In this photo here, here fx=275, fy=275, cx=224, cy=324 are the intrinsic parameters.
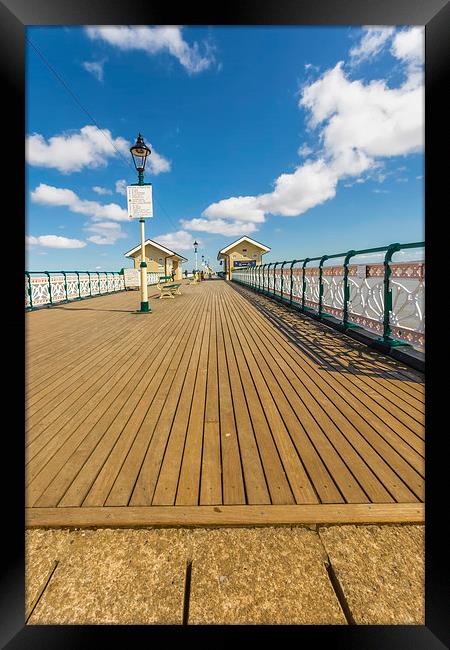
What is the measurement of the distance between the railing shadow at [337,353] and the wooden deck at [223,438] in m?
0.03

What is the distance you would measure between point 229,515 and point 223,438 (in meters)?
0.75

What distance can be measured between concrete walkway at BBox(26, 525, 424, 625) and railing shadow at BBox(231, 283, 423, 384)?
96.4 inches

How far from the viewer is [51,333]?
6488 mm

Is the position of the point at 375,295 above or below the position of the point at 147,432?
above

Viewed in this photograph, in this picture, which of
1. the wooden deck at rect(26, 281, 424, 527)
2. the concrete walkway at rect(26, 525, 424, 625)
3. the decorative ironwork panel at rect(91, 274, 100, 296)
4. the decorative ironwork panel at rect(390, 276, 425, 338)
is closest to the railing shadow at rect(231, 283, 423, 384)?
the wooden deck at rect(26, 281, 424, 527)

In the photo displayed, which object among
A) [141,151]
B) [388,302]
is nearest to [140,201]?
[141,151]

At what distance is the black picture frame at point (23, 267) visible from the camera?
3.37 feet

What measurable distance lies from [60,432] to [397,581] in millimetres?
2562

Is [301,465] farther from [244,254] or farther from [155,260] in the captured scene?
[244,254]

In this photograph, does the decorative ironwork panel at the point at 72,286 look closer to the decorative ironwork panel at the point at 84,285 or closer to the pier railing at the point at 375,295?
the decorative ironwork panel at the point at 84,285

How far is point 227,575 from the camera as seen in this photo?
127cm

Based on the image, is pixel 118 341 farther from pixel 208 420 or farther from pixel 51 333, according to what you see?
pixel 208 420
